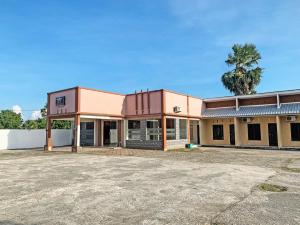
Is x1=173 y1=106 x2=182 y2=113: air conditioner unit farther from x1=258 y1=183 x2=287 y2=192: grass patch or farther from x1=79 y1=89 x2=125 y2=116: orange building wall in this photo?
x1=258 y1=183 x2=287 y2=192: grass patch

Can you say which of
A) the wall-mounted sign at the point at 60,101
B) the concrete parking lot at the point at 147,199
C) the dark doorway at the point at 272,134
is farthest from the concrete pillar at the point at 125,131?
the concrete parking lot at the point at 147,199

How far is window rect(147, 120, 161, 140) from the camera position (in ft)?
71.7

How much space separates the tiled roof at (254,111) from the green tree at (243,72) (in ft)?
36.6

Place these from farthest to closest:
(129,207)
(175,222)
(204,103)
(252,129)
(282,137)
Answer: (204,103) < (252,129) < (282,137) < (129,207) < (175,222)

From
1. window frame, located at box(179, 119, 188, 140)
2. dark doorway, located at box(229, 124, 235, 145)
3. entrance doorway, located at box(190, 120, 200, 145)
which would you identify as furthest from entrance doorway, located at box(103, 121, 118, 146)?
dark doorway, located at box(229, 124, 235, 145)

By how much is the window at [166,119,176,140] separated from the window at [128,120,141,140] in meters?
2.95

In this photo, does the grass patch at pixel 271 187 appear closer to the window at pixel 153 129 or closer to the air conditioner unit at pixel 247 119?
the window at pixel 153 129

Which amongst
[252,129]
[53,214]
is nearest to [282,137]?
[252,129]

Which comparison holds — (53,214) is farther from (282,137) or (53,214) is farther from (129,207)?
(282,137)

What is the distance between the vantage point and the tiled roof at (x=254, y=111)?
21453mm

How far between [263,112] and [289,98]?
2800 mm

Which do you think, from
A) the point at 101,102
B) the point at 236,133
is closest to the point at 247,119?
the point at 236,133

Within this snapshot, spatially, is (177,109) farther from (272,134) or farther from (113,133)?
(272,134)

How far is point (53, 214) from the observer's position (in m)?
4.87
